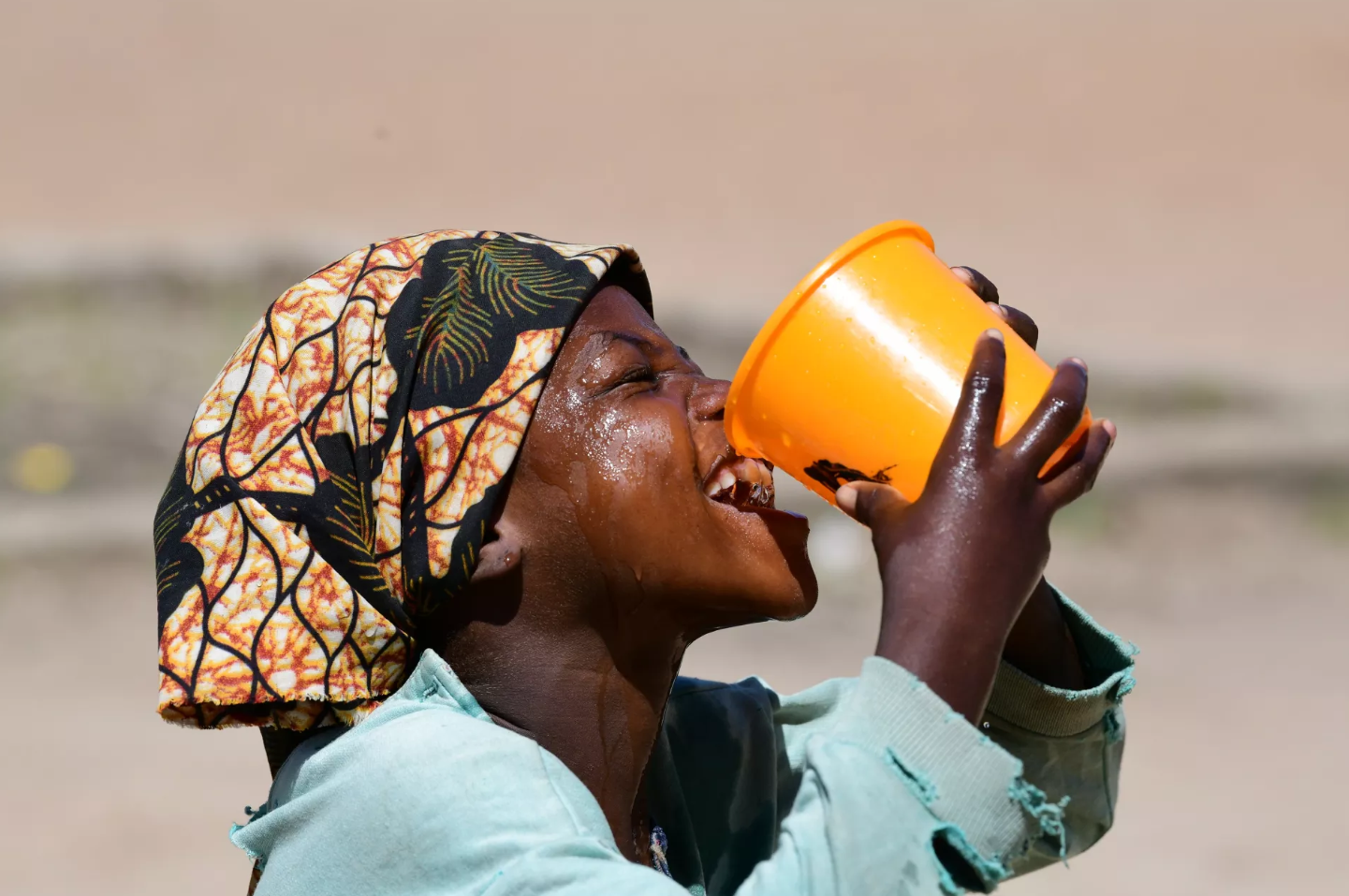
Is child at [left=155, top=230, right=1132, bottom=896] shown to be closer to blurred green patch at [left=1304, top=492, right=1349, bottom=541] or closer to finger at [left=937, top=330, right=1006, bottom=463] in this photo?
finger at [left=937, top=330, right=1006, bottom=463]

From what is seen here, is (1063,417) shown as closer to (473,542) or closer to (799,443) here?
(799,443)

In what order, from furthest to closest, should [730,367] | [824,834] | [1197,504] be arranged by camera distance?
[730,367]
[1197,504]
[824,834]

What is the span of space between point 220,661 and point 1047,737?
4.07ft

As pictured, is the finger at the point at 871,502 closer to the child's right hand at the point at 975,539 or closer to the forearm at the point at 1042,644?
the child's right hand at the point at 975,539

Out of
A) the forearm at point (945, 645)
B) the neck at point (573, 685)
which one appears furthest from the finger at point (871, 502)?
the neck at point (573, 685)

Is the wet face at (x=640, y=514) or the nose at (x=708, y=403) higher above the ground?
the nose at (x=708, y=403)

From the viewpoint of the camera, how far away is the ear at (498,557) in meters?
2.00

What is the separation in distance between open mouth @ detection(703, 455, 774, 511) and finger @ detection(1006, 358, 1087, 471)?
0.47 meters

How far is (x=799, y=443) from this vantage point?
2033 millimetres

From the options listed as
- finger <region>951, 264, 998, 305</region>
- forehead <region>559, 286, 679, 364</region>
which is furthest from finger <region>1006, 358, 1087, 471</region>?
forehead <region>559, 286, 679, 364</region>

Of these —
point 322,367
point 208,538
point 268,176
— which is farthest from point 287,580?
point 268,176

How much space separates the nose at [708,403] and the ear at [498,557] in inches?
12.6

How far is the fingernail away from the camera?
1.85m

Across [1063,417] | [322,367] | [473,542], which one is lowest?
[473,542]
